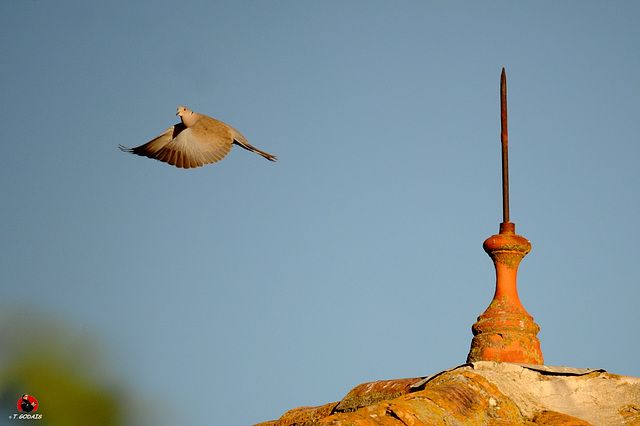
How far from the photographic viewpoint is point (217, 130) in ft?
25.7

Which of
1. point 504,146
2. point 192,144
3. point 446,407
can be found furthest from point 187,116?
point 446,407

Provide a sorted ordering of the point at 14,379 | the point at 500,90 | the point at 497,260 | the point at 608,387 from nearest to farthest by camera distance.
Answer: the point at 608,387 < the point at 497,260 < the point at 500,90 < the point at 14,379

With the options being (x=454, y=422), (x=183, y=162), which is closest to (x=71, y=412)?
(x=183, y=162)

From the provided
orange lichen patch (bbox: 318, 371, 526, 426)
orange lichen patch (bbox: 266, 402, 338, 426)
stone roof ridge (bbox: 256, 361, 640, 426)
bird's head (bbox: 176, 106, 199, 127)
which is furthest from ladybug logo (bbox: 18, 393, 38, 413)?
orange lichen patch (bbox: 318, 371, 526, 426)

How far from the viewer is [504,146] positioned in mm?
5230

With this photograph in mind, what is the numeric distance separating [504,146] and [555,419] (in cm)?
213

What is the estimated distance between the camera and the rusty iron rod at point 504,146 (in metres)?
5.10

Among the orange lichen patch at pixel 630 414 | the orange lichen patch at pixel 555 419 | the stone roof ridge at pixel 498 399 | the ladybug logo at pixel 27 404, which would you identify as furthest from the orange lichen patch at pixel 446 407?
the ladybug logo at pixel 27 404

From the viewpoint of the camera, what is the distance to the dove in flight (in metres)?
7.73

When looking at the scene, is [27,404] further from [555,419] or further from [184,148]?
[555,419]

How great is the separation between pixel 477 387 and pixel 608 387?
0.92 m

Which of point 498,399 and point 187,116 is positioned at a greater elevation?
point 187,116

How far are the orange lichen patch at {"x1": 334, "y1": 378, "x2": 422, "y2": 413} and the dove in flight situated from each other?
3.78 metres

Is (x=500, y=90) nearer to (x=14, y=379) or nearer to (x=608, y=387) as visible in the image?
(x=608, y=387)
